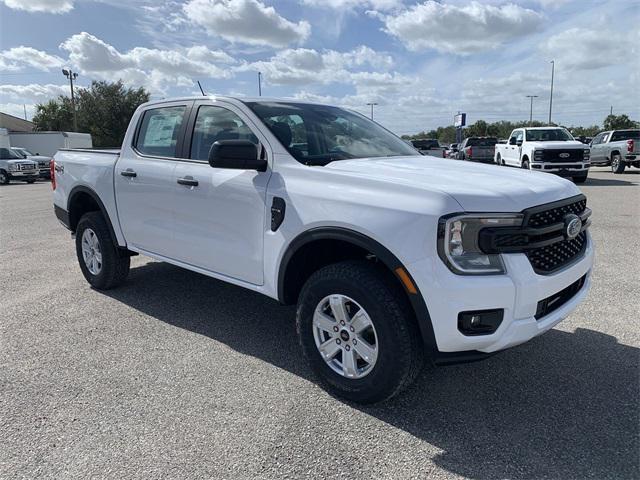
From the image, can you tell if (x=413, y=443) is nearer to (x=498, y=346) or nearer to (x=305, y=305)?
(x=498, y=346)

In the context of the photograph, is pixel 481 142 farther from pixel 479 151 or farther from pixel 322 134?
pixel 322 134

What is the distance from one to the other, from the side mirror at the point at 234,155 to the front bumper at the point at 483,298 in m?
1.34

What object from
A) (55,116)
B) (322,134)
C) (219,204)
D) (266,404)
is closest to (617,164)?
(322,134)

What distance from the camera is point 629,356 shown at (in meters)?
3.67

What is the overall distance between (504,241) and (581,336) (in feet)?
6.37

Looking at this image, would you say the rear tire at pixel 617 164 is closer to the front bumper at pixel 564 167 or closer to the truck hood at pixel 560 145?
the truck hood at pixel 560 145

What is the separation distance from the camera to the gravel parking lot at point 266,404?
2.57m

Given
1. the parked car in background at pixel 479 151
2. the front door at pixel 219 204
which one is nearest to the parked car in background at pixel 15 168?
the parked car in background at pixel 479 151

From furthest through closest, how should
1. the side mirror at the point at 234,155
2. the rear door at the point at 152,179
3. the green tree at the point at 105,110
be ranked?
the green tree at the point at 105,110 → the rear door at the point at 152,179 → the side mirror at the point at 234,155

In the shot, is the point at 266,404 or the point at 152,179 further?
the point at 152,179

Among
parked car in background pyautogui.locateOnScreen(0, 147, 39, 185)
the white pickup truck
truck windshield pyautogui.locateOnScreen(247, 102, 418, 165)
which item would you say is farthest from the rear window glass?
truck windshield pyautogui.locateOnScreen(247, 102, 418, 165)

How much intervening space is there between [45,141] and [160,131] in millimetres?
37367

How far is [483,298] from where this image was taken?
2561 mm

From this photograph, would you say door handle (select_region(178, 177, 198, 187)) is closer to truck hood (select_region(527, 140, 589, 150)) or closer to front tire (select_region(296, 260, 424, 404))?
front tire (select_region(296, 260, 424, 404))
